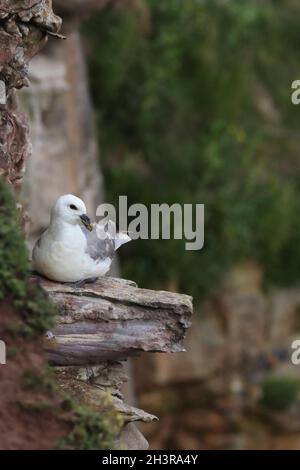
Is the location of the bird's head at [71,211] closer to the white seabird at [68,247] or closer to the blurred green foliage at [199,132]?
the white seabird at [68,247]

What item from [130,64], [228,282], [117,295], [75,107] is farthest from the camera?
[228,282]

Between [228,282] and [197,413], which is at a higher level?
[228,282]

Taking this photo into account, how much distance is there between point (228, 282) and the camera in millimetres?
17312

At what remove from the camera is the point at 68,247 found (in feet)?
A: 23.8

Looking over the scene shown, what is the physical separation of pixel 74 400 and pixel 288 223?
11.7 m

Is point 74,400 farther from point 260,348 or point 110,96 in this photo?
point 260,348

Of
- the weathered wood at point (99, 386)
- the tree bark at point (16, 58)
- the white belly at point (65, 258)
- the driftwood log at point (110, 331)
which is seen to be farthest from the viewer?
the tree bark at point (16, 58)

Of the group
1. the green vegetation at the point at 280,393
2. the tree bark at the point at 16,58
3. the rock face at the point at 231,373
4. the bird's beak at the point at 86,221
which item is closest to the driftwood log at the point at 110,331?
the bird's beak at the point at 86,221

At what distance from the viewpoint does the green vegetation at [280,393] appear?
1689cm

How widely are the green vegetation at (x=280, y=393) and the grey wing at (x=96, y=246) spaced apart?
9855mm

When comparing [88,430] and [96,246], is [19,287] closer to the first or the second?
[88,430]

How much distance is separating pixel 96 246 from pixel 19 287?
1.35m

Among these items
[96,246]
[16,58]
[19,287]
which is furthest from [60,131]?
[19,287]

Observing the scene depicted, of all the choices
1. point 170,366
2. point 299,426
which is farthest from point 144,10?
point 299,426
